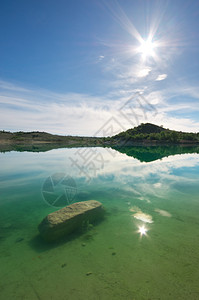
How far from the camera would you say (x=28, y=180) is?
594 inches

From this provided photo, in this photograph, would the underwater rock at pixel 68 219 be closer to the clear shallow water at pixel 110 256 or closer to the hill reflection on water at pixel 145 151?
the clear shallow water at pixel 110 256

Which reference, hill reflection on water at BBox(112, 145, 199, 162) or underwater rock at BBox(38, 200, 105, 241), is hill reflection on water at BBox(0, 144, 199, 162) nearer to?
hill reflection on water at BBox(112, 145, 199, 162)

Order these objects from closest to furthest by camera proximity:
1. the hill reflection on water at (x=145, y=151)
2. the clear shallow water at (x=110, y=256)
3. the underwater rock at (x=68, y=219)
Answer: the clear shallow water at (x=110, y=256) → the underwater rock at (x=68, y=219) → the hill reflection on water at (x=145, y=151)

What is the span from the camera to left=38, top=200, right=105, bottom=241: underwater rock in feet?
19.6

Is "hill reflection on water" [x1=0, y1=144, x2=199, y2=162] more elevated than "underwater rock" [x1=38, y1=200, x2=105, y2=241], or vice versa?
"hill reflection on water" [x1=0, y1=144, x2=199, y2=162]

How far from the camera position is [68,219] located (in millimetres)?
6480

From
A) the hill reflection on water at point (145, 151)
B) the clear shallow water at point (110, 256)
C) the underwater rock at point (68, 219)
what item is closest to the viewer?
the clear shallow water at point (110, 256)

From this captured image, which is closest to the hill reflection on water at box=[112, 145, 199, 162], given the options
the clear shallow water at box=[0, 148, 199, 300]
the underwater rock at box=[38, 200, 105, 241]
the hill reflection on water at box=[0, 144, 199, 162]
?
the hill reflection on water at box=[0, 144, 199, 162]

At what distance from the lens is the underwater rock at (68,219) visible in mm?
5989

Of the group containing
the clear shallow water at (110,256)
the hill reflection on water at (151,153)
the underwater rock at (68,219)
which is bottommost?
the clear shallow water at (110,256)

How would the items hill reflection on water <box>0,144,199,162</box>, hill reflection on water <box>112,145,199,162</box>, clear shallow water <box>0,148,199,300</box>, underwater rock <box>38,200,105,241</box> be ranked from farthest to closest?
hill reflection on water <box>0,144,199,162</box> < hill reflection on water <box>112,145,199,162</box> < underwater rock <box>38,200,105,241</box> < clear shallow water <box>0,148,199,300</box>

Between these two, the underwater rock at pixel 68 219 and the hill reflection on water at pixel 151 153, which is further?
the hill reflection on water at pixel 151 153

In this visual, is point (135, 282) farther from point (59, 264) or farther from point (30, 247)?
point (30, 247)

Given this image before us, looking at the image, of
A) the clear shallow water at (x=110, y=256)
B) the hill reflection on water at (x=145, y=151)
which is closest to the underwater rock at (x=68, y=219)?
the clear shallow water at (x=110, y=256)
